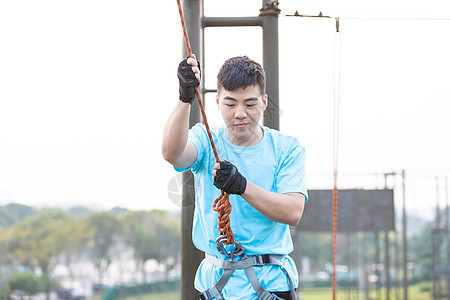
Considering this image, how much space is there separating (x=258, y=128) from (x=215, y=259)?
2.02ft

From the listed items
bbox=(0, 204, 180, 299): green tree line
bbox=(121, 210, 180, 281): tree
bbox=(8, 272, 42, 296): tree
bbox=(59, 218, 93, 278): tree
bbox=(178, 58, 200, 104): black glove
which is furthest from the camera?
bbox=(121, 210, 180, 281): tree

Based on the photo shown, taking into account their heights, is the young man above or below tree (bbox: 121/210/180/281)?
above

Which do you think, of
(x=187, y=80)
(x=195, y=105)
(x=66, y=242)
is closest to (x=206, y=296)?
(x=187, y=80)

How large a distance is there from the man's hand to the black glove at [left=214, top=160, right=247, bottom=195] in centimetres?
32

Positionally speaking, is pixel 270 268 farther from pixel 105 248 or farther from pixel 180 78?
pixel 105 248

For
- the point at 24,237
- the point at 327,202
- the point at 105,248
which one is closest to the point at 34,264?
the point at 24,237

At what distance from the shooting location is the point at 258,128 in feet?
9.48

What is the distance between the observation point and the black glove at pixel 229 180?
254cm

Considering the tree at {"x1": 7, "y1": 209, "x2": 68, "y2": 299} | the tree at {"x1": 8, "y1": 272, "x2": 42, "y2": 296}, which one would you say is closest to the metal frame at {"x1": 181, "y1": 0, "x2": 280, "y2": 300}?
the tree at {"x1": 8, "y1": 272, "x2": 42, "y2": 296}

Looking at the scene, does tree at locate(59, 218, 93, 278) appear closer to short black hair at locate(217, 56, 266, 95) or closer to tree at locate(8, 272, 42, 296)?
tree at locate(8, 272, 42, 296)

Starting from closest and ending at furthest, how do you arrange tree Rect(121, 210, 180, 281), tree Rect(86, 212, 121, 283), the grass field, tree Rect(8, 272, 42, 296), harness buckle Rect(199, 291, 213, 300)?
harness buckle Rect(199, 291, 213, 300)
the grass field
tree Rect(8, 272, 42, 296)
tree Rect(86, 212, 121, 283)
tree Rect(121, 210, 180, 281)

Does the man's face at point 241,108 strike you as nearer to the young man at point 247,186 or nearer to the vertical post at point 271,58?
the young man at point 247,186

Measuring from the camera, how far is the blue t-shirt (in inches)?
109

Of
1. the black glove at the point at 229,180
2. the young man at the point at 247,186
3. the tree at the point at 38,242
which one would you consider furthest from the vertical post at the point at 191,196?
the tree at the point at 38,242
